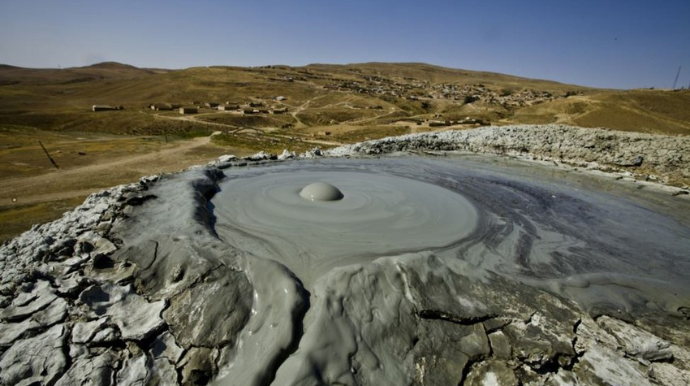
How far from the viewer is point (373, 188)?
8.48 m

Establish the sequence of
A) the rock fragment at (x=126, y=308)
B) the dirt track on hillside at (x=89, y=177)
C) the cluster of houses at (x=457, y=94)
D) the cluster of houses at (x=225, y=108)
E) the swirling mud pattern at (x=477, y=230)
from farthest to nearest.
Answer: the cluster of houses at (x=457, y=94)
the cluster of houses at (x=225, y=108)
the dirt track on hillside at (x=89, y=177)
the swirling mud pattern at (x=477, y=230)
the rock fragment at (x=126, y=308)

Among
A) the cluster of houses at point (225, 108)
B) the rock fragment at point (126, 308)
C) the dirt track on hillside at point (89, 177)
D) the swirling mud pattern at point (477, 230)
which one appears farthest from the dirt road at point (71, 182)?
the cluster of houses at point (225, 108)

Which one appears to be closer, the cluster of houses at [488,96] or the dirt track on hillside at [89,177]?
the dirt track on hillside at [89,177]

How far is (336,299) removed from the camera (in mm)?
3650

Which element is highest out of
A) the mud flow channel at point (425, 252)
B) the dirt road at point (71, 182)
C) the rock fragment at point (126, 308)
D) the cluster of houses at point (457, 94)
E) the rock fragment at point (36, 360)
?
the cluster of houses at point (457, 94)

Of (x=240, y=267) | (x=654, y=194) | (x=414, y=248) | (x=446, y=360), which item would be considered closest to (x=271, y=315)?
(x=240, y=267)

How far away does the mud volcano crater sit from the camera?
315 centimetres

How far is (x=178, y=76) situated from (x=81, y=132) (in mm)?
34821

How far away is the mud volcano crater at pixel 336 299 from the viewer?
315 centimetres

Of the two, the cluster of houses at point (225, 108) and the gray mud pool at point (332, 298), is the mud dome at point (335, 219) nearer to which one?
the gray mud pool at point (332, 298)

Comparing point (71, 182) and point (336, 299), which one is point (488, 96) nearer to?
point (71, 182)

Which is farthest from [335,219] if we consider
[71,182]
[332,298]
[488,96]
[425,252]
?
[488,96]

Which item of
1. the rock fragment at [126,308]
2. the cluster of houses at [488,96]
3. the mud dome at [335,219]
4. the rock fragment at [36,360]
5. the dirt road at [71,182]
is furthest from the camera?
the cluster of houses at [488,96]

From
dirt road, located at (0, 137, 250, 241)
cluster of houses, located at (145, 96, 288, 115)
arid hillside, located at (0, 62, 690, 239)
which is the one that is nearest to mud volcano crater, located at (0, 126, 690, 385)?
dirt road, located at (0, 137, 250, 241)
